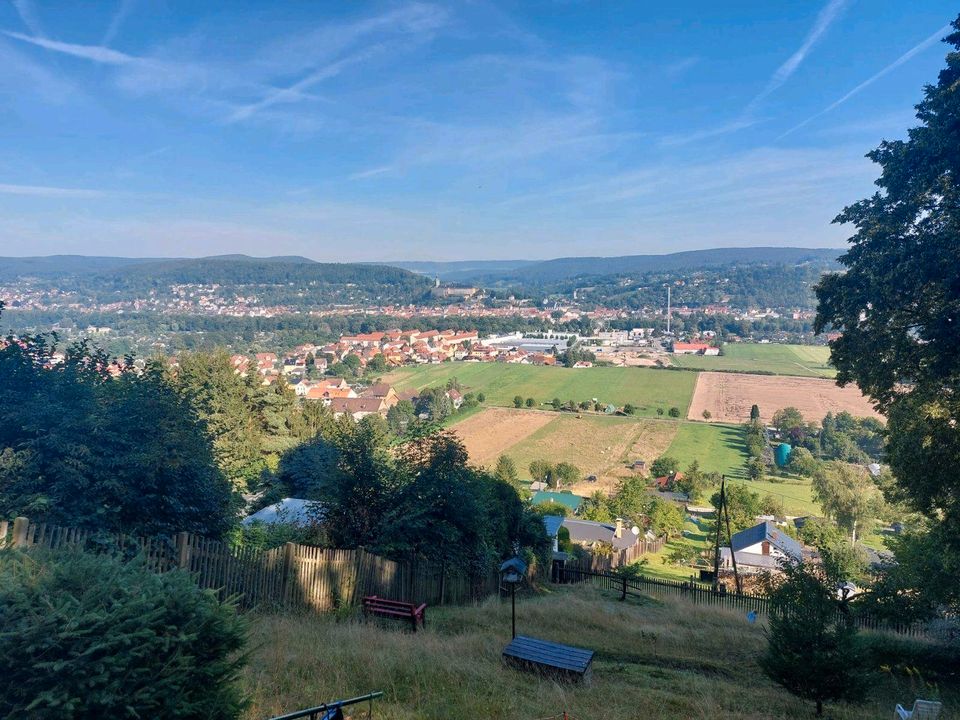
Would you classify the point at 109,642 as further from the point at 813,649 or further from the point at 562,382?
the point at 562,382

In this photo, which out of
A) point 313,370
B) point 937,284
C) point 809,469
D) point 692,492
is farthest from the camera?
point 313,370

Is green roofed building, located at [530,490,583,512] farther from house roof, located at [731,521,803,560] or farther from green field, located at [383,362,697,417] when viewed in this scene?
green field, located at [383,362,697,417]

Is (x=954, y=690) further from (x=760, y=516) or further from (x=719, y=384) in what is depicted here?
(x=719, y=384)

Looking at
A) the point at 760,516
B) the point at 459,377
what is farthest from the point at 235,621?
the point at 459,377

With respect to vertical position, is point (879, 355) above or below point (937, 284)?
below

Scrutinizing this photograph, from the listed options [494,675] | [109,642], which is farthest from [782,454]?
[109,642]

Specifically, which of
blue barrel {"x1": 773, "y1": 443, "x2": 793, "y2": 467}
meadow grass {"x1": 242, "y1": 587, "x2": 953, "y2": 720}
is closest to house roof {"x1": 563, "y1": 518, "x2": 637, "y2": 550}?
meadow grass {"x1": 242, "y1": 587, "x2": 953, "y2": 720}

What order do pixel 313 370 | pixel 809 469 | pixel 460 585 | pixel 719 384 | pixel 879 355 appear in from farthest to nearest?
1. pixel 313 370
2. pixel 719 384
3. pixel 809 469
4. pixel 460 585
5. pixel 879 355

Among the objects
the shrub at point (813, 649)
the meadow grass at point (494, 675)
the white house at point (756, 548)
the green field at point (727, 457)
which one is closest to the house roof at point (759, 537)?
the white house at point (756, 548)
